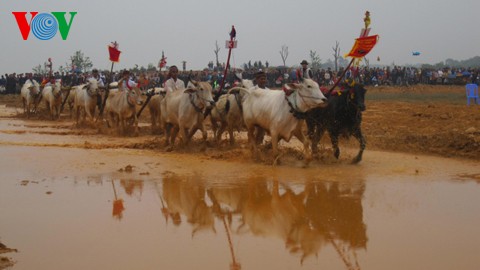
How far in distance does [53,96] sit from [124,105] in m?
8.84

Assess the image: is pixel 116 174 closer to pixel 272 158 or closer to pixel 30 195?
pixel 30 195

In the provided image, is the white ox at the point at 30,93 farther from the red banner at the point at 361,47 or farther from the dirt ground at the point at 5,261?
the dirt ground at the point at 5,261

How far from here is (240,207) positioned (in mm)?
8586

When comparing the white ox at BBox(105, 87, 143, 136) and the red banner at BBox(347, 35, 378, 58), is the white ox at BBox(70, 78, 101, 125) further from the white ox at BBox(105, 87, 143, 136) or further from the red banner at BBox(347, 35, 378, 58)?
the red banner at BBox(347, 35, 378, 58)

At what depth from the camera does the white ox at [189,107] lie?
45.9ft

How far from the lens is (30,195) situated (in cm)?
936

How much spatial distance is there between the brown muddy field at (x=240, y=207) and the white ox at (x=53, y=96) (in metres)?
10.6

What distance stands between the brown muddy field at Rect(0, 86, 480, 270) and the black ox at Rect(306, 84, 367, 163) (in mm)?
546

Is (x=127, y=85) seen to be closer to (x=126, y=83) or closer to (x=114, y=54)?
(x=126, y=83)

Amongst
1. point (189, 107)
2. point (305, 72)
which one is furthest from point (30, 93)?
point (305, 72)

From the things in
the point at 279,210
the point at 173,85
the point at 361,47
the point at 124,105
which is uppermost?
the point at 361,47

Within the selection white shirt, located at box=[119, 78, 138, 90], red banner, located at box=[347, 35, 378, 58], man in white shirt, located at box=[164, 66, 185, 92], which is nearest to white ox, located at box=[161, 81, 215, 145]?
man in white shirt, located at box=[164, 66, 185, 92]

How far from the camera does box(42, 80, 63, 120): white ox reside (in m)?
25.8

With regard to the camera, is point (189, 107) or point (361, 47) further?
point (189, 107)
